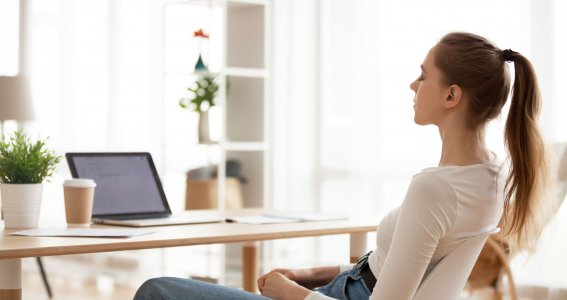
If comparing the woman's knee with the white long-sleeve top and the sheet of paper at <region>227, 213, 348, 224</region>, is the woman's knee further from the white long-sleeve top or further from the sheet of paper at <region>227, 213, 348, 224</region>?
the sheet of paper at <region>227, 213, 348, 224</region>

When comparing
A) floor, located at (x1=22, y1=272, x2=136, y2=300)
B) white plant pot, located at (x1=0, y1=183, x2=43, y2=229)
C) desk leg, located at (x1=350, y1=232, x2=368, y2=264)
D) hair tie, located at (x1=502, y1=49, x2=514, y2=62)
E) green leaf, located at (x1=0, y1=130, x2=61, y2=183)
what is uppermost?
hair tie, located at (x1=502, y1=49, x2=514, y2=62)

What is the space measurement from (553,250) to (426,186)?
2663 millimetres

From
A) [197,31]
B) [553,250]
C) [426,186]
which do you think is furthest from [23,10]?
[426,186]

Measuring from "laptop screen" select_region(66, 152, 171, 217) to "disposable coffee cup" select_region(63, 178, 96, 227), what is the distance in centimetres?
14

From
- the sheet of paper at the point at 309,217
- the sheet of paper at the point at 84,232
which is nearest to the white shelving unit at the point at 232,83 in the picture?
the sheet of paper at the point at 309,217

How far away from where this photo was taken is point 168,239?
207 centimetres

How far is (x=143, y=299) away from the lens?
6.15ft

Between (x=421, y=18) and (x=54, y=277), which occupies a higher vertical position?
(x=421, y=18)

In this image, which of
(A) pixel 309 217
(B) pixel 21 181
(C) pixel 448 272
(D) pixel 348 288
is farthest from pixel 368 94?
(C) pixel 448 272

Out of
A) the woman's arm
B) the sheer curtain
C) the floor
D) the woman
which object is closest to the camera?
the woman's arm

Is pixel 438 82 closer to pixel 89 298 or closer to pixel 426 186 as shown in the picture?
pixel 426 186

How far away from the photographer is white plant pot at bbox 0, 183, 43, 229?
228cm

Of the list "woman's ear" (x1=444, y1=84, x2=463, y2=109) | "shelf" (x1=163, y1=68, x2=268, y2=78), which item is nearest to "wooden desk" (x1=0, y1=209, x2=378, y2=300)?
"woman's ear" (x1=444, y1=84, x2=463, y2=109)

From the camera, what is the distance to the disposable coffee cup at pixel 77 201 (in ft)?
7.73
